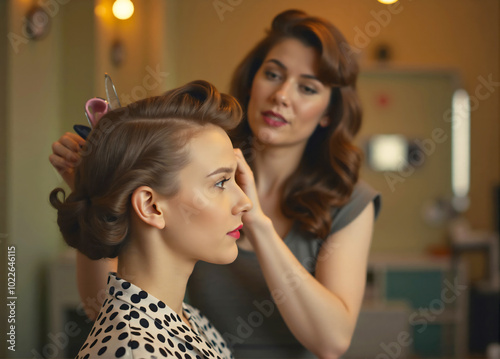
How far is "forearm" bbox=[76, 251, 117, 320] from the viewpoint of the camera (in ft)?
3.54

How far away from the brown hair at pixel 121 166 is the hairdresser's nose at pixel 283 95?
0.37 metres

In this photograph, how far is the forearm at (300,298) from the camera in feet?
3.55

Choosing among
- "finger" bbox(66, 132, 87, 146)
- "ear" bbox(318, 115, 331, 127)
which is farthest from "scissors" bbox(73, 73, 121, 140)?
"ear" bbox(318, 115, 331, 127)

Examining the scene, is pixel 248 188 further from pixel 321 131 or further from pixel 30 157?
pixel 30 157

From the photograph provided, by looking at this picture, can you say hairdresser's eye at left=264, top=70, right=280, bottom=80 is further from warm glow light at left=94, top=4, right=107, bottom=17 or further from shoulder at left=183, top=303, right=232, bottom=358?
warm glow light at left=94, top=4, right=107, bottom=17

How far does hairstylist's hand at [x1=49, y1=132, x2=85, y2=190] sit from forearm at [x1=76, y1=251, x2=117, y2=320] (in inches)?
6.9

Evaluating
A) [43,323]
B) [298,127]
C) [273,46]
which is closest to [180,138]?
[298,127]

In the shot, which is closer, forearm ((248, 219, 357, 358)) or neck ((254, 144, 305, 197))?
forearm ((248, 219, 357, 358))

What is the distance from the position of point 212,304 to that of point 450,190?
3.28 metres

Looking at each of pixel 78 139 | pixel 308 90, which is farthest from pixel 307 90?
pixel 78 139

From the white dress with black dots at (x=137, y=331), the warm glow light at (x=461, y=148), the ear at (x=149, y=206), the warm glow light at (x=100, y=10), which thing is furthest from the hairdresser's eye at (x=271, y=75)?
the warm glow light at (x=461, y=148)

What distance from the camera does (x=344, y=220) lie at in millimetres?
1267

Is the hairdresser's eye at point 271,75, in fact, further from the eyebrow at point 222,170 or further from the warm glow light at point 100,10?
the warm glow light at point 100,10

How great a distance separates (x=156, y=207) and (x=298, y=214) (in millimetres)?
514
